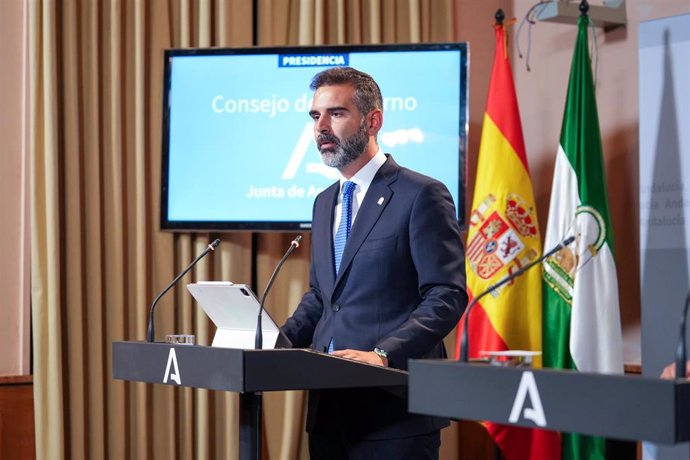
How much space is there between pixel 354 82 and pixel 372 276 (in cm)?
63

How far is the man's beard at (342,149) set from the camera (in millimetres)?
3045

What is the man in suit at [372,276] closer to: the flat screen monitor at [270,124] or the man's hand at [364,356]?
the man's hand at [364,356]

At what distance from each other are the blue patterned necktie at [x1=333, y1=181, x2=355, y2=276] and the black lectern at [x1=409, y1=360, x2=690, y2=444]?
103cm

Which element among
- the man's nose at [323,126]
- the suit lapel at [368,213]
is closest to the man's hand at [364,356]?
the suit lapel at [368,213]

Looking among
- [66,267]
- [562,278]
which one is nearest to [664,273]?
[562,278]

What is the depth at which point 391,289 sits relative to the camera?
2.92 m

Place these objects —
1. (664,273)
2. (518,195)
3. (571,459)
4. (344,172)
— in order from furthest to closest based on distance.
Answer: (518,195) → (571,459) → (664,273) → (344,172)

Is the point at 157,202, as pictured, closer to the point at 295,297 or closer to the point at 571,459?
the point at 295,297

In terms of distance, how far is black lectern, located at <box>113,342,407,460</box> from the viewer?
2.34 meters

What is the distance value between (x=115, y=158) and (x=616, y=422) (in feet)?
11.7

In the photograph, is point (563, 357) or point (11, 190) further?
point (11, 190)

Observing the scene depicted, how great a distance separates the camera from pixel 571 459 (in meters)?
4.36

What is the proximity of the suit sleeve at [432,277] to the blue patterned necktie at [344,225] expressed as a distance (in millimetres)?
236

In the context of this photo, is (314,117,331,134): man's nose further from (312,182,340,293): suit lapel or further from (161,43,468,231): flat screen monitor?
(161,43,468,231): flat screen monitor
